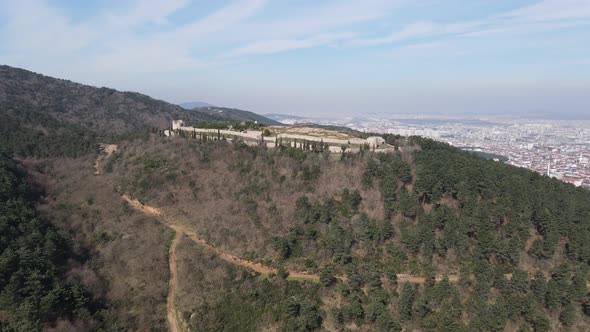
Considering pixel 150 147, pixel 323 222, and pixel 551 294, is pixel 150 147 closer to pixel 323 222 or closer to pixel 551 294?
pixel 323 222

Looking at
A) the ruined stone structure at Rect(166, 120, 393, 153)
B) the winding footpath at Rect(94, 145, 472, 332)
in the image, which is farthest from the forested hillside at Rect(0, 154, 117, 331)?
the ruined stone structure at Rect(166, 120, 393, 153)

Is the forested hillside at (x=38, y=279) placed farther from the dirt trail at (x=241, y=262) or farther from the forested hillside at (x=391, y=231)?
the dirt trail at (x=241, y=262)

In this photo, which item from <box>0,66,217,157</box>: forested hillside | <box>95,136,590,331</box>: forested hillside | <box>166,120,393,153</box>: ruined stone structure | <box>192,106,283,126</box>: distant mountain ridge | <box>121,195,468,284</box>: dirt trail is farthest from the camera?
<box>192,106,283,126</box>: distant mountain ridge

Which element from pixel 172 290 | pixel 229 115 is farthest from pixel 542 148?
pixel 172 290

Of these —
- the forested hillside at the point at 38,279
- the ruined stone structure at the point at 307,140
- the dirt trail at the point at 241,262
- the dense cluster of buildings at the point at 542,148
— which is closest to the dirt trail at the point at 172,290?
the dirt trail at the point at 241,262

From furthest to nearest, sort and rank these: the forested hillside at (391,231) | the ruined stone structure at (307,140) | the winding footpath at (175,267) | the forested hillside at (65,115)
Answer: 1. the forested hillside at (65,115)
2. the ruined stone structure at (307,140)
3. the winding footpath at (175,267)
4. the forested hillside at (391,231)

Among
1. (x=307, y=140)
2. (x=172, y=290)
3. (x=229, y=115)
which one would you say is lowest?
(x=172, y=290)

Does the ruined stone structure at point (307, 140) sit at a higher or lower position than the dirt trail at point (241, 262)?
higher

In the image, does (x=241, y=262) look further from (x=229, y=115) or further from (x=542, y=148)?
(x=229, y=115)

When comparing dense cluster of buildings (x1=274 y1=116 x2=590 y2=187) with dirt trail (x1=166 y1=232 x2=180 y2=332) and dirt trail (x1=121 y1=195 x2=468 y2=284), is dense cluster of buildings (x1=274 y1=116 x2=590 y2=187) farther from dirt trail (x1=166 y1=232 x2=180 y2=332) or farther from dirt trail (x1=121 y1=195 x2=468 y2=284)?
dirt trail (x1=166 y1=232 x2=180 y2=332)
